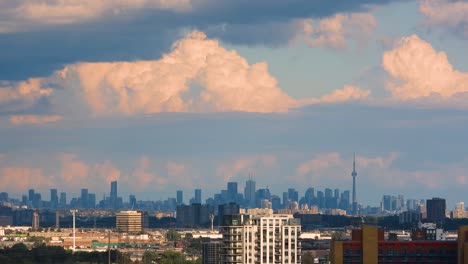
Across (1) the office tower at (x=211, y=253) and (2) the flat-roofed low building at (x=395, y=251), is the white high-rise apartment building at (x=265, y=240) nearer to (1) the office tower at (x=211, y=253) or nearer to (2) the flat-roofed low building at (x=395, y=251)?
(2) the flat-roofed low building at (x=395, y=251)

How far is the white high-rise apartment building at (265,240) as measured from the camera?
116 m

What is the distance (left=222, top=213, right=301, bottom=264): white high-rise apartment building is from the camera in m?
116

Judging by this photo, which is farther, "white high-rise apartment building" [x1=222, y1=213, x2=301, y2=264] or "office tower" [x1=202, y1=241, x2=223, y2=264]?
"office tower" [x1=202, y1=241, x2=223, y2=264]

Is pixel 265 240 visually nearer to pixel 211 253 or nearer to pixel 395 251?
pixel 395 251

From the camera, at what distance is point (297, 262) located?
11750 cm

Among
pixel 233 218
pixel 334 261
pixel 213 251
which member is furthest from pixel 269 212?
pixel 213 251

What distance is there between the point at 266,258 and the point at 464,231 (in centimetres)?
2966

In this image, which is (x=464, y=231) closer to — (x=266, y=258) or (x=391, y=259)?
(x=391, y=259)

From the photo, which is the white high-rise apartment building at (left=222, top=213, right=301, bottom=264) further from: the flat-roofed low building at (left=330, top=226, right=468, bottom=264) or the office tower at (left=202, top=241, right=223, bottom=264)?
the office tower at (left=202, top=241, right=223, bottom=264)

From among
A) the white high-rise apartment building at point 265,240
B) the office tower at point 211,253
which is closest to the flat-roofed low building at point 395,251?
the office tower at point 211,253

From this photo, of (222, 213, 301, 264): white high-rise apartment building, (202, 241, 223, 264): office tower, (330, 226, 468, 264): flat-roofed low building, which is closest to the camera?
(222, 213, 301, 264): white high-rise apartment building

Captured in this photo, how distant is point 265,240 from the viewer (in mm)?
116375

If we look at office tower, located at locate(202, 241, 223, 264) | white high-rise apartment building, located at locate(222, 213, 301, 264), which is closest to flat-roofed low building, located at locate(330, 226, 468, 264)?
office tower, located at locate(202, 241, 223, 264)

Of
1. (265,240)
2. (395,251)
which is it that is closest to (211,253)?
(395,251)
